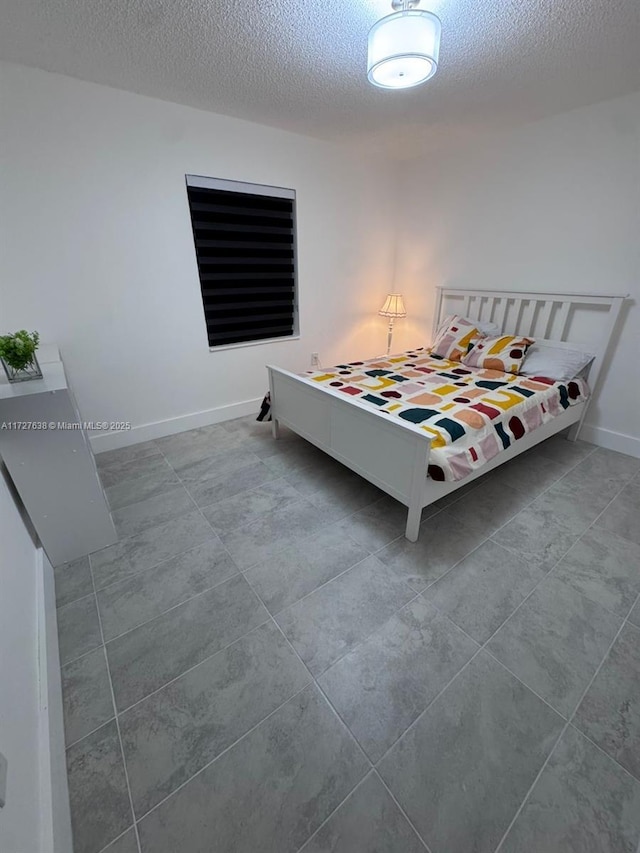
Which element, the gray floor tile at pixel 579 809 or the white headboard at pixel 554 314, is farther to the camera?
the white headboard at pixel 554 314

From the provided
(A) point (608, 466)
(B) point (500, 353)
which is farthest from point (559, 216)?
(A) point (608, 466)

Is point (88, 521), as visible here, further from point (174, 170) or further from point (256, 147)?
point (256, 147)

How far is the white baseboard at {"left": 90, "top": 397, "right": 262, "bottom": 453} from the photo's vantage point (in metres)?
2.76

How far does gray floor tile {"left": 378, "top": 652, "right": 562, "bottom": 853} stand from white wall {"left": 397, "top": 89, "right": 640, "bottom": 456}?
2.41m

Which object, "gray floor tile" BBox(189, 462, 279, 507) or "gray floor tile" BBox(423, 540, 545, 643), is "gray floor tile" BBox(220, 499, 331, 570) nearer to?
"gray floor tile" BBox(189, 462, 279, 507)

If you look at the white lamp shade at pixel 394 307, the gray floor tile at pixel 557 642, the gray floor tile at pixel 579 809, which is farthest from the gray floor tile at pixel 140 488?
the white lamp shade at pixel 394 307

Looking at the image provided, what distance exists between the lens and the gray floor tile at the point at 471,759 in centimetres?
92

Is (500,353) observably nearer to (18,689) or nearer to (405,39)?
(405,39)

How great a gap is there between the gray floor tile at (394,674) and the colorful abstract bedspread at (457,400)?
68 centimetres

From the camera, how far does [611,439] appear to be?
2.71 metres

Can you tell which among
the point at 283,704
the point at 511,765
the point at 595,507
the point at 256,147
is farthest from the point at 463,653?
the point at 256,147

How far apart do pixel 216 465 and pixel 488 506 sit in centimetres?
188

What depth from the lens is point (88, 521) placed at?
1.72 m

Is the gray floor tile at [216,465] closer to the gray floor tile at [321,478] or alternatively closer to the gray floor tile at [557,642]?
the gray floor tile at [321,478]
